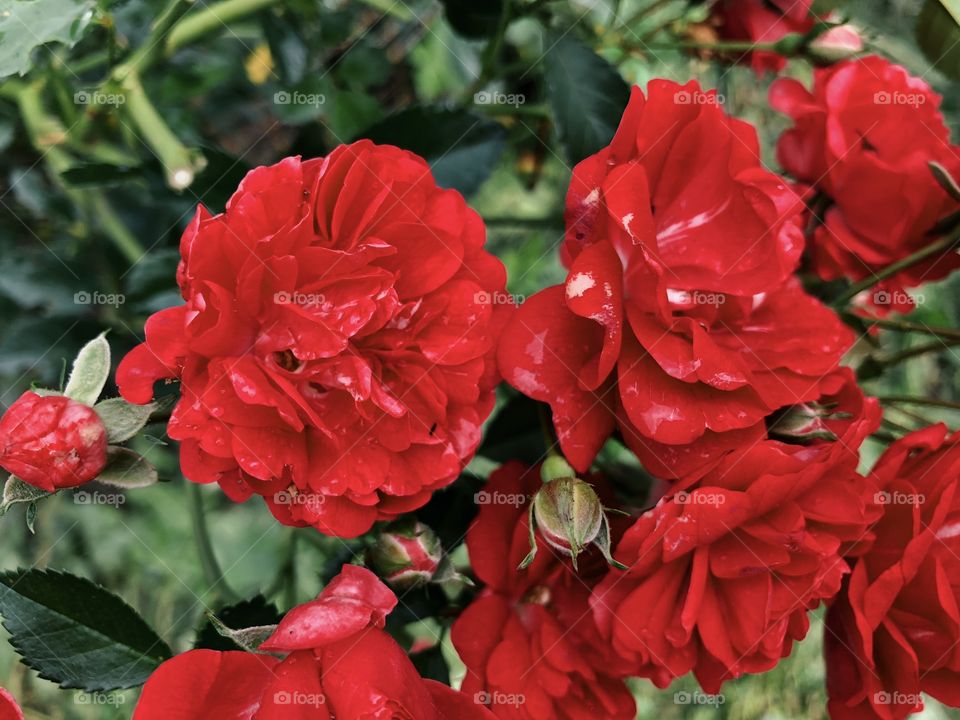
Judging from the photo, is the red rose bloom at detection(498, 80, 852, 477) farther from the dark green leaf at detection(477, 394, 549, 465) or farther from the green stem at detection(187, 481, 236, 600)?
the green stem at detection(187, 481, 236, 600)

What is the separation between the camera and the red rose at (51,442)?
1.34ft

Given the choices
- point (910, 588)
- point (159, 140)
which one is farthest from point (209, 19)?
point (910, 588)

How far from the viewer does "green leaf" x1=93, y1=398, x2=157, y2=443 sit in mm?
446

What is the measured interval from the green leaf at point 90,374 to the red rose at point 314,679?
6.0 inches

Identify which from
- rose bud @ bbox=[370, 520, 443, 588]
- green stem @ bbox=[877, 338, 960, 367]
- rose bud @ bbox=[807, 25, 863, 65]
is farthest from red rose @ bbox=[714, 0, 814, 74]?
rose bud @ bbox=[370, 520, 443, 588]

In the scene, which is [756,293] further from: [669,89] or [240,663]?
[240,663]

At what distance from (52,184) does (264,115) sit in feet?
0.97

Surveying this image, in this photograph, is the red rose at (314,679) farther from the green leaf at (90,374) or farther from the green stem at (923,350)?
the green stem at (923,350)

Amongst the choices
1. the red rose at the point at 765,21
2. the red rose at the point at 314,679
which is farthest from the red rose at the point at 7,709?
the red rose at the point at 765,21

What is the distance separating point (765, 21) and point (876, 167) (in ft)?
0.67

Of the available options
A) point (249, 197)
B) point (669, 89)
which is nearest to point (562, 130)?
point (669, 89)

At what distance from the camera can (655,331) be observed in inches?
17.1

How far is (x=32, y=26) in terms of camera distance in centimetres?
53

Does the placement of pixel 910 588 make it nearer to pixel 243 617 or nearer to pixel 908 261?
pixel 908 261
